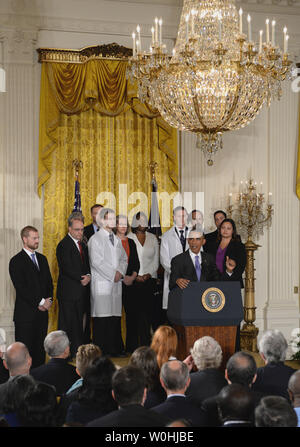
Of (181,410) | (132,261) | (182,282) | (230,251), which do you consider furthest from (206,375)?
(132,261)

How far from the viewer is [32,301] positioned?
760cm

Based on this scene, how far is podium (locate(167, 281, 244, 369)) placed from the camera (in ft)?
22.8

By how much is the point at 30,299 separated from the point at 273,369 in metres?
3.71

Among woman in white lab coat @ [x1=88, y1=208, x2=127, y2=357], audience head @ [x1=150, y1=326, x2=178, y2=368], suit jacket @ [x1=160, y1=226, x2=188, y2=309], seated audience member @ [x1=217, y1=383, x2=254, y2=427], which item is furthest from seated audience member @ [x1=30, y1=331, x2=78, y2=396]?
suit jacket @ [x1=160, y1=226, x2=188, y2=309]

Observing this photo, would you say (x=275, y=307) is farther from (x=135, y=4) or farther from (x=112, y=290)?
(x=135, y=4)

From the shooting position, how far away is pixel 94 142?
30.6 ft

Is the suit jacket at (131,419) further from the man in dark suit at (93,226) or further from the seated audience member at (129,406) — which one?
the man in dark suit at (93,226)

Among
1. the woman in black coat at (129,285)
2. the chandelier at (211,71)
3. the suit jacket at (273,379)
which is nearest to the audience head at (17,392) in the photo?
the suit jacket at (273,379)

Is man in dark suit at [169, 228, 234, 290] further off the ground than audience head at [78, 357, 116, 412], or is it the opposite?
man in dark suit at [169, 228, 234, 290]

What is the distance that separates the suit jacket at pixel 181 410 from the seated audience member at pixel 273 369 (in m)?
1.08

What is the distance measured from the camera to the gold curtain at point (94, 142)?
8906 mm

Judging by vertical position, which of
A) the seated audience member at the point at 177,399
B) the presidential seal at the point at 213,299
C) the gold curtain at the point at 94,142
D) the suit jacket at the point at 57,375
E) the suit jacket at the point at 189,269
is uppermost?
the gold curtain at the point at 94,142

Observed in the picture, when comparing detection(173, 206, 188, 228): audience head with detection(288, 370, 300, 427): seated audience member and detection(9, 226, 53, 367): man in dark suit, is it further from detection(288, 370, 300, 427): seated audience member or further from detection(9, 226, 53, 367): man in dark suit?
detection(288, 370, 300, 427): seated audience member
